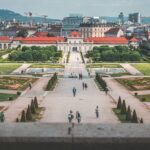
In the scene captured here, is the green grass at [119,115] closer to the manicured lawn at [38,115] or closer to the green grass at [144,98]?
the manicured lawn at [38,115]

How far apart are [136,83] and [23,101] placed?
831 inches

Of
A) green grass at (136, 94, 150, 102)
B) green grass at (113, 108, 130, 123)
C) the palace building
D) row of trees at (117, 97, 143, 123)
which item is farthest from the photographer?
the palace building

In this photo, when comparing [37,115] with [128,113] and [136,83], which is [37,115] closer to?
[128,113]

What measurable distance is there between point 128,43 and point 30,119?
12942 cm

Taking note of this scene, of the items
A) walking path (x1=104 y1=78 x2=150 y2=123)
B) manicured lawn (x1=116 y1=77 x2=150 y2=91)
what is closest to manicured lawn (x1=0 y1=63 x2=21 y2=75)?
walking path (x1=104 y1=78 x2=150 y2=123)

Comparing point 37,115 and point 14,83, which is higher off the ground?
point 37,115

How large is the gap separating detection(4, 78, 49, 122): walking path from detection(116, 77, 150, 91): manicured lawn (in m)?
10.2

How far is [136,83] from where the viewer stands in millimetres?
58969

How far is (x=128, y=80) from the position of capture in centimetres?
6294

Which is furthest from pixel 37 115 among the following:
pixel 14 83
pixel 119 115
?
pixel 14 83

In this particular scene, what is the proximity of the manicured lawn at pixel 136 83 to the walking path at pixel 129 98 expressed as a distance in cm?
95

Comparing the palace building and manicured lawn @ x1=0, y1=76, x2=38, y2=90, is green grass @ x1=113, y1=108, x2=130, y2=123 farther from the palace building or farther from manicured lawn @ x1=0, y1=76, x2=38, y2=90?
the palace building

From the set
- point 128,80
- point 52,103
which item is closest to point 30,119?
point 52,103

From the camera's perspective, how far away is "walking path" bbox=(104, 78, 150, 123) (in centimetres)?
3378
